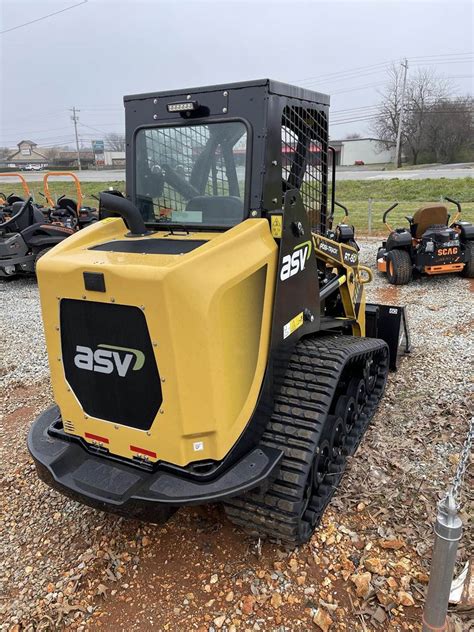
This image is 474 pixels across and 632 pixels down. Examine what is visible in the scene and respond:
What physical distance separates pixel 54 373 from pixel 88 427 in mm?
355

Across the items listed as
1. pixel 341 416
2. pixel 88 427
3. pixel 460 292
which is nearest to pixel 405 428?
pixel 341 416

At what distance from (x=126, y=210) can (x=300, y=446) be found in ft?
5.42

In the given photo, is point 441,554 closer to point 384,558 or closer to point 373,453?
point 384,558

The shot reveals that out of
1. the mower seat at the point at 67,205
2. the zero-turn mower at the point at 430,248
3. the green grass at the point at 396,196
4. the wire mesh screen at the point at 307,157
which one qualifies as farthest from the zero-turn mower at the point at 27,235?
the green grass at the point at 396,196

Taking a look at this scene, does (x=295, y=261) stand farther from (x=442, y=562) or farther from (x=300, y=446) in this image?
(x=442, y=562)

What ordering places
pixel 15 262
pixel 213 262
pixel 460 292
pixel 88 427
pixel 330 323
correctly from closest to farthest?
pixel 213 262 < pixel 88 427 < pixel 330 323 < pixel 460 292 < pixel 15 262

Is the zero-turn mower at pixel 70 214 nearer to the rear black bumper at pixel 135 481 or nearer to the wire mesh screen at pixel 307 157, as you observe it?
the wire mesh screen at pixel 307 157

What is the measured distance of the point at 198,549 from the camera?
289 cm

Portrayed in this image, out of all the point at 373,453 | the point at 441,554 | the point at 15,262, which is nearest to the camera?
the point at 441,554

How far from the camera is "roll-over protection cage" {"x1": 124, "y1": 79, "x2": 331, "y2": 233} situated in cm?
274

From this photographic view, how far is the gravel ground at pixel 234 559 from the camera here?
251 cm

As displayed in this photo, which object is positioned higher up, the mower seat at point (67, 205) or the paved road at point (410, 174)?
the paved road at point (410, 174)

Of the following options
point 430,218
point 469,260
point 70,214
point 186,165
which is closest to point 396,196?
point 430,218

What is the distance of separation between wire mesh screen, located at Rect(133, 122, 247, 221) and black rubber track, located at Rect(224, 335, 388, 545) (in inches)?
45.1
